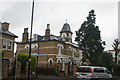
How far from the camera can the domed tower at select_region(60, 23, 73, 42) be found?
5609 centimetres

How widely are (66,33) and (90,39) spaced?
1327 cm

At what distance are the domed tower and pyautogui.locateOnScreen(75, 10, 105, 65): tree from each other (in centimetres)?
994

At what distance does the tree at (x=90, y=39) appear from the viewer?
43656mm

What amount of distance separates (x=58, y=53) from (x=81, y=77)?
2643cm

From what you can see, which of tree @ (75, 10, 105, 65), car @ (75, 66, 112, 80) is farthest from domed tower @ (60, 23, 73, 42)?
car @ (75, 66, 112, 80)

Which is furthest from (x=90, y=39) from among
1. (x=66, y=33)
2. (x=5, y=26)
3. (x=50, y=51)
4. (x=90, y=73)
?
(x=90, y=73)

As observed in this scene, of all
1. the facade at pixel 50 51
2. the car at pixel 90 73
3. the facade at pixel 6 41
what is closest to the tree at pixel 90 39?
the facade at pixel 50 51

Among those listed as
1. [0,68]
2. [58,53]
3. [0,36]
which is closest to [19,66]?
[0,68]

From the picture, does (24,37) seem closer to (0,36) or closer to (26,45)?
(26,45)

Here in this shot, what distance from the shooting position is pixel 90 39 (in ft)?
145

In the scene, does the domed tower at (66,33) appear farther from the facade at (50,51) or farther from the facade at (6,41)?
the facade at (6,41)

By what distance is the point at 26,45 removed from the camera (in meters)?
50.6

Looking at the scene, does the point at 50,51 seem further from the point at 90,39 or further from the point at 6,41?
the point at 6,41

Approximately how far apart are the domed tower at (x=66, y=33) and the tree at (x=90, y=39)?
9945 mm
